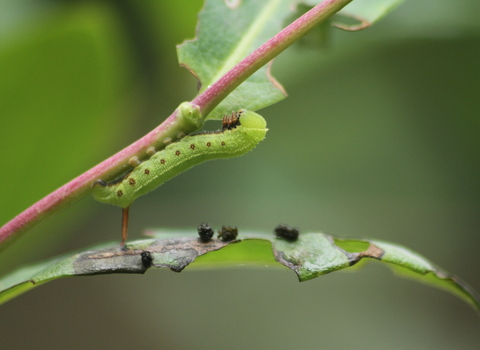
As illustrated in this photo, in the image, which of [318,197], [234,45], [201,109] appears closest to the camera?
[201,109]

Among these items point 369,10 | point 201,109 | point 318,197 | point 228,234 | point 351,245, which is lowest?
point 351,245

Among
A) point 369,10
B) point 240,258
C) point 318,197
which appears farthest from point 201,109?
point 318,197

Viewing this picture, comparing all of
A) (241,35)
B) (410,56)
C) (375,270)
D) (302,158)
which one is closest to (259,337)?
(375,270)

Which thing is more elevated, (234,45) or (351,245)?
(234,45)

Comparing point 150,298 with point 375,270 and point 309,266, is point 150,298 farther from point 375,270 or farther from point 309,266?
point 309,266

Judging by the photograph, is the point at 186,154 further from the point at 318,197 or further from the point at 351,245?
the point at 318,197

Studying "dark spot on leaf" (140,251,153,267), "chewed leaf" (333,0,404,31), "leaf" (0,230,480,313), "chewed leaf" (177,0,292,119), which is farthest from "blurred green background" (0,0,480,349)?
"dark spot on leaf" (140,251,153,267)
